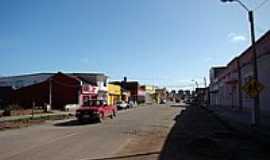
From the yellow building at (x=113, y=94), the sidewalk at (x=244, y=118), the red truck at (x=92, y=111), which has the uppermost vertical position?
the yellow building at (x=113, y=94)

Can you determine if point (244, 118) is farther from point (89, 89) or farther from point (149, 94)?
point (149, 94)

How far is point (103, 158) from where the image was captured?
12156 mm

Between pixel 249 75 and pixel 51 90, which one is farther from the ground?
pixel 249 75

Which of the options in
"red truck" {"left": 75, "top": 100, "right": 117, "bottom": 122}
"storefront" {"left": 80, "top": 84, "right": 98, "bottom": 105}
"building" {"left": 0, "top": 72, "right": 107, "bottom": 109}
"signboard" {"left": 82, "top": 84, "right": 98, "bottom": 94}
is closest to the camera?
"red truck" {"left": 75, "top": 100, "right": 117, "bottom": 122}

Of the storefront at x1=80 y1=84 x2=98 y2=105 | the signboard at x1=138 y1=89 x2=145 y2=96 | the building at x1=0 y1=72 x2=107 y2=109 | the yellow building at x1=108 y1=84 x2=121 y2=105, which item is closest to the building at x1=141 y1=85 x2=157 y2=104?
the signboard at x1=138 y1=89 x2=145 y2=96

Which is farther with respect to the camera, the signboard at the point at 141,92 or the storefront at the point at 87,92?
the signboard at the point at 141,92

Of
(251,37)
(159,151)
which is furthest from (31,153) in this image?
(251,37)

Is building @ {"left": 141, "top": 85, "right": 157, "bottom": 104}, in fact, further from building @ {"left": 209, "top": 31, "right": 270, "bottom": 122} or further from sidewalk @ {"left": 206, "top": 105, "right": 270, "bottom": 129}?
sidewalk @ {"left": 206, "top": 105, "right": 270, "bottom": 129}

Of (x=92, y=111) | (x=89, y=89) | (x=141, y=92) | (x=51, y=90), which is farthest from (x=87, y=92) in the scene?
(x=141, y=92)

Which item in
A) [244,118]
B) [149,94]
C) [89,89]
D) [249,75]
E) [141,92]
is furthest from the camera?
[149,94]

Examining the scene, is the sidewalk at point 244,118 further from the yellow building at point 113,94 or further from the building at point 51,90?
the yellow building at point 113,94

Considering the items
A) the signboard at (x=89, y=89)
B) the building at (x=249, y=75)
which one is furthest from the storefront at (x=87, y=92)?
the building at (x=249, y=75)

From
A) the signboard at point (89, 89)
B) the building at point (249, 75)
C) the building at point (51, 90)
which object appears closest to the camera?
the building at point (249, 75)

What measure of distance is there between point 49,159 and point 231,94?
4535 centimetres
